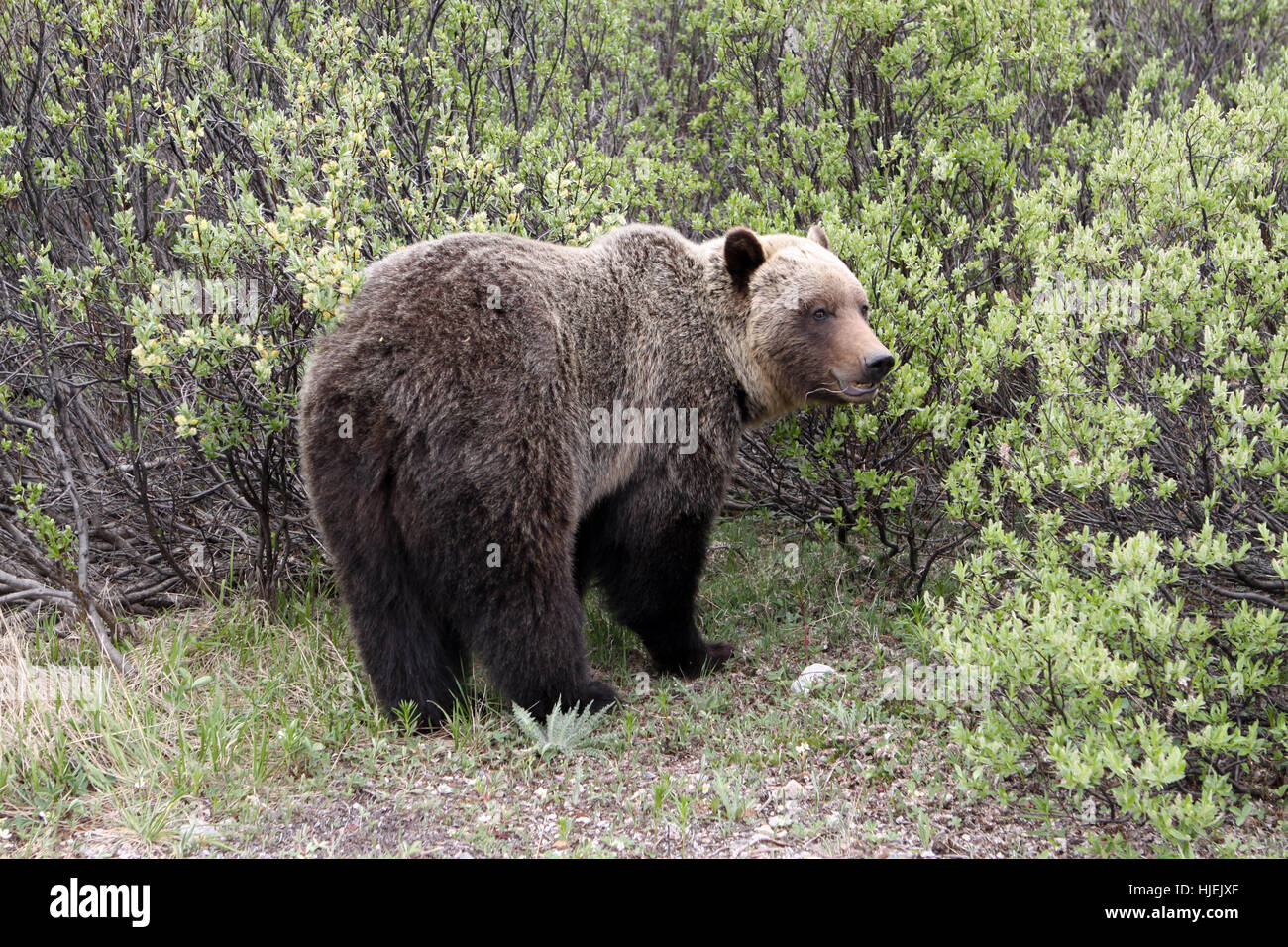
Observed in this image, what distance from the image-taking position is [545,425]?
439 centimetres

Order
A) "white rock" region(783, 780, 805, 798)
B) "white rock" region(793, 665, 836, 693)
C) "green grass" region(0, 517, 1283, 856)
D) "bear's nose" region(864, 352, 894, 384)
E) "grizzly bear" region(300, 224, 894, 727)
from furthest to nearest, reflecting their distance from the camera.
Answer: "white rock" region(793, 665, 836, 693), "bear's nose" region(864, 352, 894, 384), "grizzly bear" region(300, 224, 894, 727), "white rock" region(783, 780, 805, 798), "green grass" region(0, 517, 1283, 856)

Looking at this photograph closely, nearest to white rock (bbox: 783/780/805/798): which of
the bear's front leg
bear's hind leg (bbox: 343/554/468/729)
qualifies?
the bear's front leg

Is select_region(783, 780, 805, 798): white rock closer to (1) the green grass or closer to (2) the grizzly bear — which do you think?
(1) the green grass

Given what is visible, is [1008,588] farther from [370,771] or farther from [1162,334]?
[370,771]

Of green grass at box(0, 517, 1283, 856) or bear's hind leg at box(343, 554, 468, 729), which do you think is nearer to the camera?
green grass at box(0, 517, 1283, 856)

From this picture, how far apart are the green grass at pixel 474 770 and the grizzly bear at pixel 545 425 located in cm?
28

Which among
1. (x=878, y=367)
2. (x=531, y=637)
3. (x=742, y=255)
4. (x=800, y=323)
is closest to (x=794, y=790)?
(x=531, y=637)

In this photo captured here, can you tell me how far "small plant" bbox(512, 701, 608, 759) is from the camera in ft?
14.4

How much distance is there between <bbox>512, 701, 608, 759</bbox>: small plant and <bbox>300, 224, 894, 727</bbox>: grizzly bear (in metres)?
0.09

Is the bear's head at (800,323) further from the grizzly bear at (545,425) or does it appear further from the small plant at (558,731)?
the small plant at (558,731)

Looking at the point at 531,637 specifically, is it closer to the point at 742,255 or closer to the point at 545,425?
the point at 545,425
